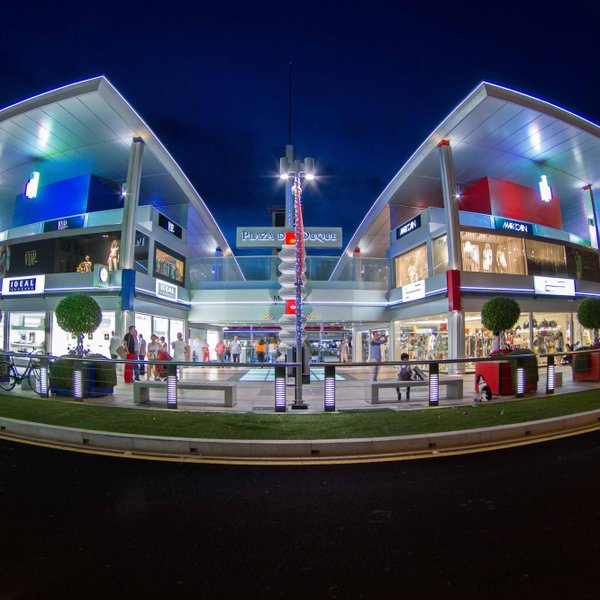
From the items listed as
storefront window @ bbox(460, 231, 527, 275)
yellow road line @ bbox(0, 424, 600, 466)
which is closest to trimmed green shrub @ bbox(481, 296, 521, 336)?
storefront window @ bbox(460, 231, 527, 275)

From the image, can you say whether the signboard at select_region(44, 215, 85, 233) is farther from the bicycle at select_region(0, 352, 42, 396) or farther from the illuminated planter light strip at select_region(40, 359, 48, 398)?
the illuminated planter light strip at select_region(40, 359, 48, 398)

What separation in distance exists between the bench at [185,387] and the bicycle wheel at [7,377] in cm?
500

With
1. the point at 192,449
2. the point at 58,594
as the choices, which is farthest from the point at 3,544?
the point at 192,449

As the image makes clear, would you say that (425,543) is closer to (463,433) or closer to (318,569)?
(318,569)

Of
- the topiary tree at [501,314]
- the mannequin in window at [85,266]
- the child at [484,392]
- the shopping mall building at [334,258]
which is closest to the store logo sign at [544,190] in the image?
the shopping mall building at [334,258]

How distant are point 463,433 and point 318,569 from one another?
4.26m

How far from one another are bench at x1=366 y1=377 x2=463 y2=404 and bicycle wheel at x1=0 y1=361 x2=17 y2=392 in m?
10.4

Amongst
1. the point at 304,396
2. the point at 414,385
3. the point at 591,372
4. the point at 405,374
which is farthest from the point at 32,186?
the point at 591,372

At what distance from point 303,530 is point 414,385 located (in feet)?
22.2

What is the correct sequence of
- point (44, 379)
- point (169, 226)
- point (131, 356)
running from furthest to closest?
point (169, 226) → point (131, 356) → point (44, 379)

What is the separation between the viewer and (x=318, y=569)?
285 centimetres

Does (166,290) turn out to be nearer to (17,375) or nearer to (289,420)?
(17,375)

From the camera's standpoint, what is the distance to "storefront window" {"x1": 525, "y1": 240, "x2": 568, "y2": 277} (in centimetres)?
2252

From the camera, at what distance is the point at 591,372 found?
13430 millimetres
